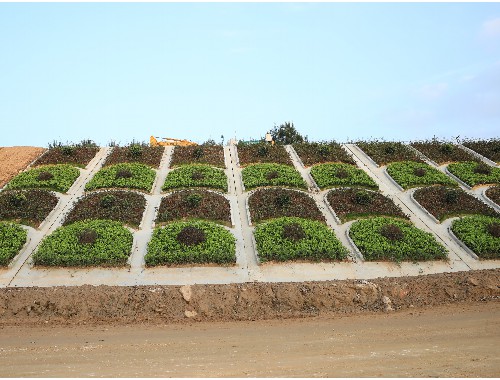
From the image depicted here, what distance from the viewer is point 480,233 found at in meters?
21.2

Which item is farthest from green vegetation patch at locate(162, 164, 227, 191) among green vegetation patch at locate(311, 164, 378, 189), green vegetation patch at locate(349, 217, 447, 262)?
green vegetation patch at locate(349, 217, 447, 262)

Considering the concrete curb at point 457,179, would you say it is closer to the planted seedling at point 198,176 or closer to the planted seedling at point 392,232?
the planted seedling at point 392,232

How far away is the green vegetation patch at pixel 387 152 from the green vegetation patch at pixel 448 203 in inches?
212

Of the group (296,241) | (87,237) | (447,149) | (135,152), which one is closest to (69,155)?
(135,152)

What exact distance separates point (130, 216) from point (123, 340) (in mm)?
9462

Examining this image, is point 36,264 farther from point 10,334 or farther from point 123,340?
point 123,340

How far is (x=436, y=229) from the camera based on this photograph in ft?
73.3

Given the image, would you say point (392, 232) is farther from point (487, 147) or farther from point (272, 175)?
point (487, 147)

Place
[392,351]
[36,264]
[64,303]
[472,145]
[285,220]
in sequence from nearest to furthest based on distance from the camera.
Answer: [392,351] → [64,303] → [36,264] → [285,220] → [472,145]

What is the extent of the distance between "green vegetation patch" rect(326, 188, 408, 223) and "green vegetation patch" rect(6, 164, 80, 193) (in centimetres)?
1407

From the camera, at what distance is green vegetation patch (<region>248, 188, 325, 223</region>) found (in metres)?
23.1

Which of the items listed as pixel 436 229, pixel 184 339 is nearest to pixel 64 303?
pixel 184 339

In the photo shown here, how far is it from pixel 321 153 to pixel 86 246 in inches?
680

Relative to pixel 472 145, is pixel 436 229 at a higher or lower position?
lower
